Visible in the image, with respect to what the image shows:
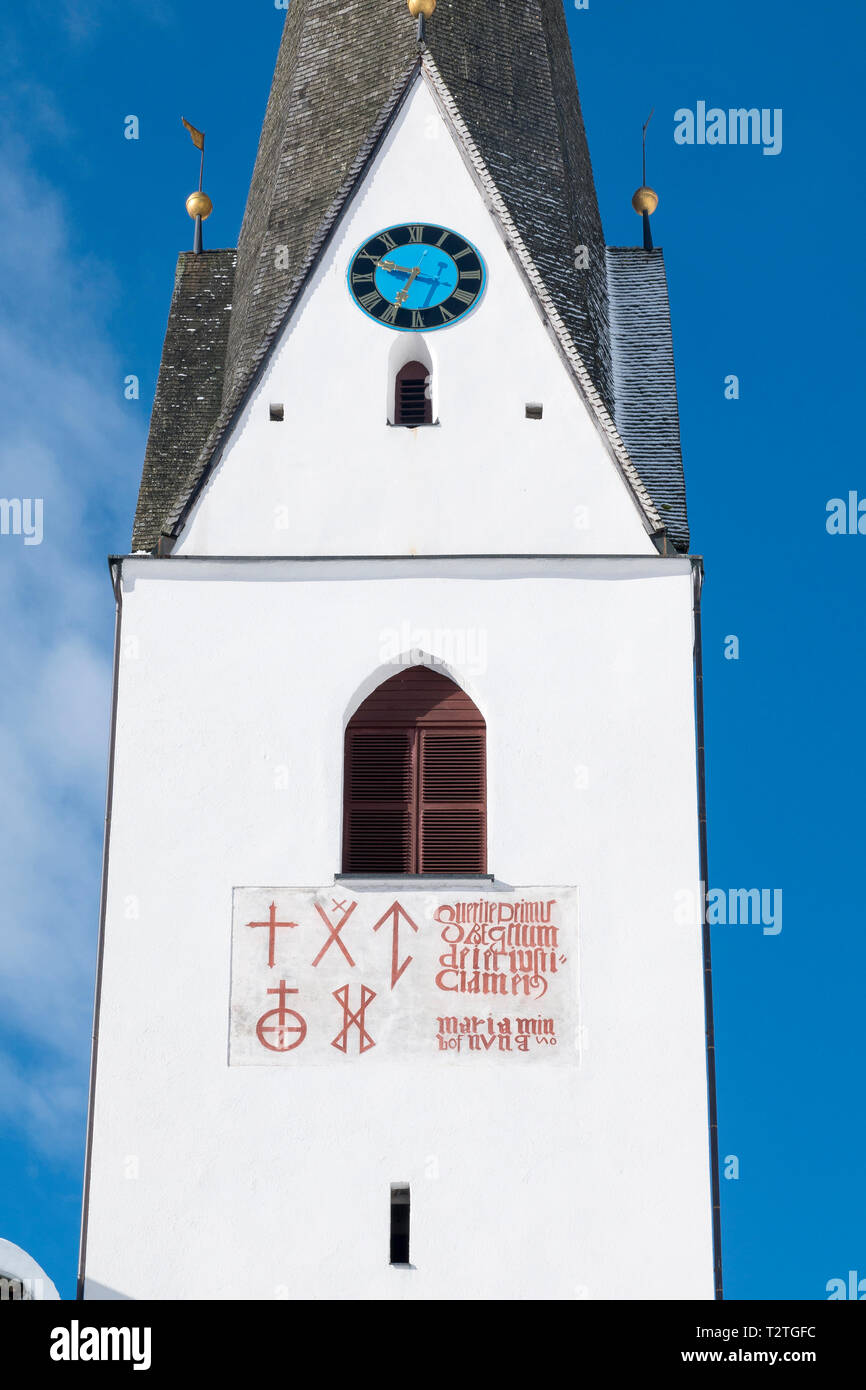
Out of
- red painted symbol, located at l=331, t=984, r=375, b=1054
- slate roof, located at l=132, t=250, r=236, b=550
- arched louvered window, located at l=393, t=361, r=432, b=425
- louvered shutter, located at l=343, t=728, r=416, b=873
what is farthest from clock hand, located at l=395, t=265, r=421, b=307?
red painted symbol, located at l=331, t=984, r=375, b=1054

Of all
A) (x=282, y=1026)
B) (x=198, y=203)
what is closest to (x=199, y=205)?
(x=198, y=203)

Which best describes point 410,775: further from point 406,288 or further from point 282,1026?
point 406,288

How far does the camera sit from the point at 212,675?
22328 millimetres

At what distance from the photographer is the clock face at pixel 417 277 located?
23969 mm

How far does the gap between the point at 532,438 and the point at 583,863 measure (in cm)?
390

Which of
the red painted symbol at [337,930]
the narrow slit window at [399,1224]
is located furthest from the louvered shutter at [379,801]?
the narrow slit window at [399,1224]

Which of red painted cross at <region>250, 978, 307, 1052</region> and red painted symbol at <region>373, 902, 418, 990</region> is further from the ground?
red painted symbol at <region>373, 902, 418, 990</region>

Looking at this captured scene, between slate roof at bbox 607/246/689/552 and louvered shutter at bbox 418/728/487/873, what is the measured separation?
252 cm

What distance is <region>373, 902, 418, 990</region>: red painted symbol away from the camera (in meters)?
20.8

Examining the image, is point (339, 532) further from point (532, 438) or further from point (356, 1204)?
point (356, 1204)

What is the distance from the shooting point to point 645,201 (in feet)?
91.0

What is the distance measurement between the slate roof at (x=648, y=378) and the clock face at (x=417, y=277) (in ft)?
5.53

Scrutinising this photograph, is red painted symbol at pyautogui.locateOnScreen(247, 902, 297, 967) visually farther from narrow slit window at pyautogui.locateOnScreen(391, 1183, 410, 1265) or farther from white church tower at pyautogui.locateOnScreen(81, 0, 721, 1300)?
narrow slit window at pyautogui.locateOnScreen(391, 1183, 410, 1265)
